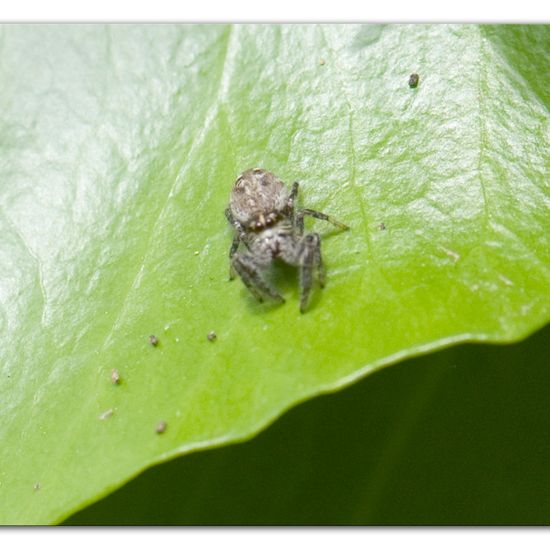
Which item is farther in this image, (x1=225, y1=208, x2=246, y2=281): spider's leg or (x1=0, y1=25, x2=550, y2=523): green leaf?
(x1=225, y1=208, x2=246, y2=281): spider's leg

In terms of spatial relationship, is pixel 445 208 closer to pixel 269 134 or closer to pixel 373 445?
pixel 269 134

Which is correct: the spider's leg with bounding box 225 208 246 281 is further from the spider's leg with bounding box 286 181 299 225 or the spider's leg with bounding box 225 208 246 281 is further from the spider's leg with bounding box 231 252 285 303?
the spider's leg with bounding box 286 181 299 225

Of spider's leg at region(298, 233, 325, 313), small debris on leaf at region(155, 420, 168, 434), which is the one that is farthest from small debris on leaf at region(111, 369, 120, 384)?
spider's leg at region(298, 233, 325, 313)

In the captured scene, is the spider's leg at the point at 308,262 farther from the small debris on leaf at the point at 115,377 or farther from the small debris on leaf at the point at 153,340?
the small debris on leaf at the point at 115,377

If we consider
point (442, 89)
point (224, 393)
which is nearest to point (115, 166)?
point (224, 393)

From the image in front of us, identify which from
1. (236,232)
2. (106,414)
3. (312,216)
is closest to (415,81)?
(312,216)

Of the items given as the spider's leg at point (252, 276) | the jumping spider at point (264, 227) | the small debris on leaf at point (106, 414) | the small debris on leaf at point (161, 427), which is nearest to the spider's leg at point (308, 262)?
the jumping spider at point (264, 227)
